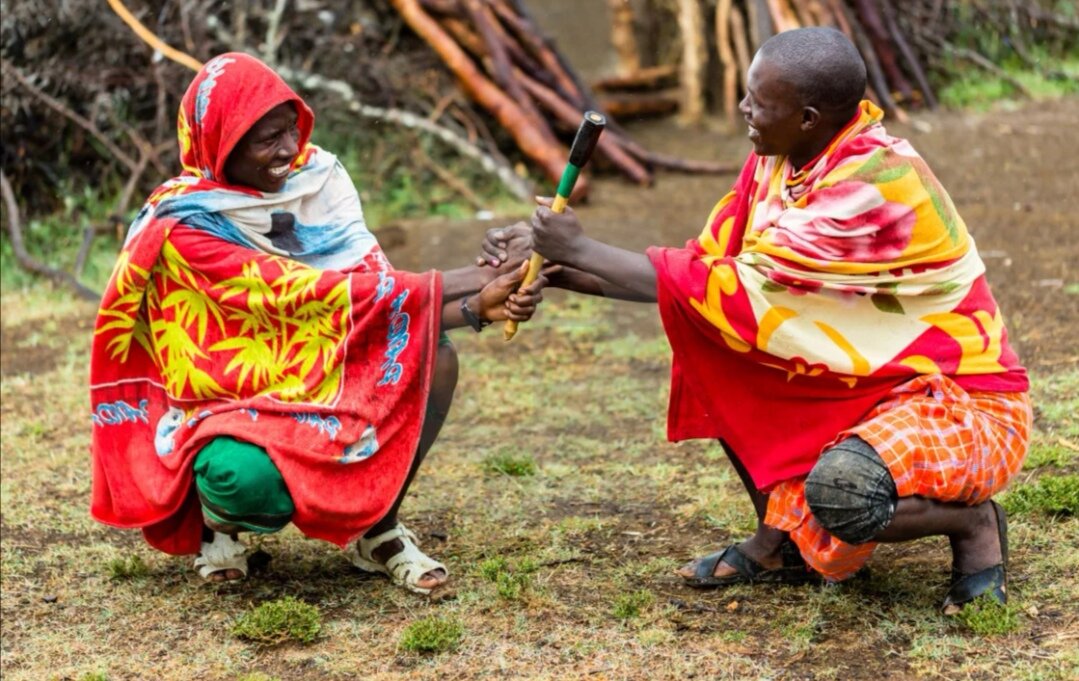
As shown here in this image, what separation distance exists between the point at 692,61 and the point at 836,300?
6660 mm

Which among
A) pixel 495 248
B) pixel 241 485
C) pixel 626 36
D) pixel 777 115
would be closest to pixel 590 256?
pixel 495 248

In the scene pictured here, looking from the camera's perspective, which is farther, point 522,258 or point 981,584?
point 522,258

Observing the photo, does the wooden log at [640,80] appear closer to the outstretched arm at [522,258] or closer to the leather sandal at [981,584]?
the outstretched arm at [522,258]

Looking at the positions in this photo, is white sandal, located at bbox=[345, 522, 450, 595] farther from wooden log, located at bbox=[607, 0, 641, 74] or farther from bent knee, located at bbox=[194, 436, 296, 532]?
wooden log, located at bbox=[607, 0, 641, 74]

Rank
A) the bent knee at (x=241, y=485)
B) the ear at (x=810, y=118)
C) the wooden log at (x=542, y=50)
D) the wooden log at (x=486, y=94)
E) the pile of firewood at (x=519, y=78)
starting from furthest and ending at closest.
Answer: the wooden log at (x=542, y=50) < the pile of firewood at (x=519, y=78) < the wooden log at (x=486, y=94) < the bent knee at (x=241, y=485) < the ear at (x=810, y=118)

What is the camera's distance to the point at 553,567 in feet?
12.5

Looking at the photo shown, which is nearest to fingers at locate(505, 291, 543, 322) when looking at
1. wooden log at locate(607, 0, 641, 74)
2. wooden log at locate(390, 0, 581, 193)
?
wooden log at locate(390, 0, 581, 193)

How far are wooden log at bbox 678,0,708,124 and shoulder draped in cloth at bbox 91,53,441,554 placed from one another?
20.1 ft

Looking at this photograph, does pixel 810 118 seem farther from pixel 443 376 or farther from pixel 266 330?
pixel 266 330

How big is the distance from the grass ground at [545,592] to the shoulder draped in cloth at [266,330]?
324 mm

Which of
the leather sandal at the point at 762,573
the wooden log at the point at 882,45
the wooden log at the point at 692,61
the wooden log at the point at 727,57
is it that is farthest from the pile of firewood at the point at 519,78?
the leather sandal at the point at 762,573

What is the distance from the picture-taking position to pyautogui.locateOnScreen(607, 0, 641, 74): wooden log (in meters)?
10.1

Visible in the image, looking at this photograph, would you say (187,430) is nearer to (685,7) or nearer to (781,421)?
(781,421)

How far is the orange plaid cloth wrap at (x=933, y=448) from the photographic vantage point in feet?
9.91
